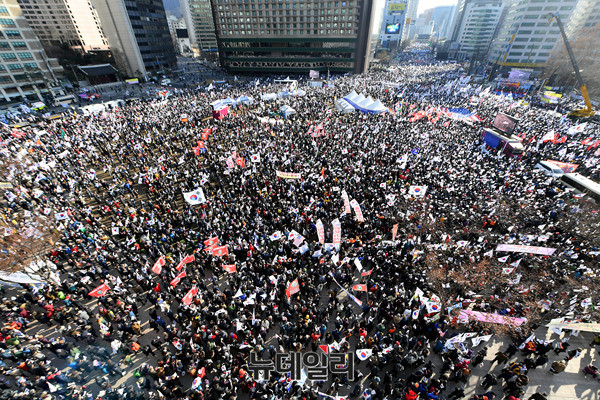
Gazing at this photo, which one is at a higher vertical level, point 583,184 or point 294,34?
point 294,34

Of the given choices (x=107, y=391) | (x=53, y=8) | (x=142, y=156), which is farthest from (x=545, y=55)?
(x=53, y=8)

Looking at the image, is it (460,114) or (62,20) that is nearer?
(460,114)

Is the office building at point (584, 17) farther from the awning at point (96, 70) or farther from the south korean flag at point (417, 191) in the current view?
the awning at point (96, 70)

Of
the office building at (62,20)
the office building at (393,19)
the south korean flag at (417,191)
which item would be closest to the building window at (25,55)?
the office building at (62,20)

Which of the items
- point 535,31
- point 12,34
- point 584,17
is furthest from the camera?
point 584,17

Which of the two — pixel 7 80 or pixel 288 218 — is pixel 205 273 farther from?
pixel 7 80

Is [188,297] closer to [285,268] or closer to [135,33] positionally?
[285,268]

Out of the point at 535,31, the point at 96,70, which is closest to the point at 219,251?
the point at 96,70
